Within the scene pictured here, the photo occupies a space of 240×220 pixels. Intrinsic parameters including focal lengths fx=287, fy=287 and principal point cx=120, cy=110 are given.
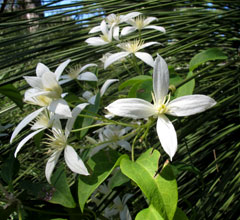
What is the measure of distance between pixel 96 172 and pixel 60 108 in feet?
0.30

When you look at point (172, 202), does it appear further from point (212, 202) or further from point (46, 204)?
point (212, 202)

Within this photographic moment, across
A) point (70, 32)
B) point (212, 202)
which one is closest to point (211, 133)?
point (212, 202)

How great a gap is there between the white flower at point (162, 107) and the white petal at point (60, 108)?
0.05 metres

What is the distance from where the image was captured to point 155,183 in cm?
32

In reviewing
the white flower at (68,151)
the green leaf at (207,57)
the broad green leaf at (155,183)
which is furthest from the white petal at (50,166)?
the green leaf at (207,57)

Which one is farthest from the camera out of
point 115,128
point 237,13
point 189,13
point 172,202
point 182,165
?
point 189,13

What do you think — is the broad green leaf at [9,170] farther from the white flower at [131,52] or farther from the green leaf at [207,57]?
the green leaf at [207,57]

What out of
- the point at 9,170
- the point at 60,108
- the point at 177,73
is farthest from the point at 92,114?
the point at 177,73

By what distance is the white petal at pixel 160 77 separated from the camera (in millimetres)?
368

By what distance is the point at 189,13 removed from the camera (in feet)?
2.84

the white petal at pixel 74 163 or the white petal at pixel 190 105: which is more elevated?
the white petal at pixel 190 105

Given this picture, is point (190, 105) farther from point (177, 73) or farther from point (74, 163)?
point (177, 73)

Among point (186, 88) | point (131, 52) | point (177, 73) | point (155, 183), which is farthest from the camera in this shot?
point (177, 73)

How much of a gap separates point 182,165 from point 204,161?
39 centimetres
